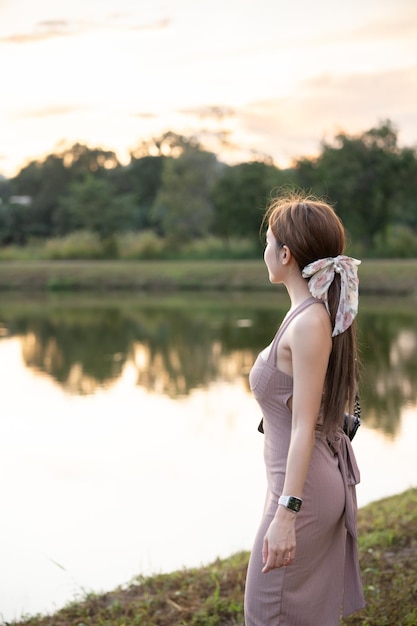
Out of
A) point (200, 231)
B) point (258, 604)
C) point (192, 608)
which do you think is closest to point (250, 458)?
point (192, 608)

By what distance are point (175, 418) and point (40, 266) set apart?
23.9 metres

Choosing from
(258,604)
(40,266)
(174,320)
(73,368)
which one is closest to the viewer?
(258,604)

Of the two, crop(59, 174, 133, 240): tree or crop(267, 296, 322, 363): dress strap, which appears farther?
crop(59, 174, 133, 240): tree

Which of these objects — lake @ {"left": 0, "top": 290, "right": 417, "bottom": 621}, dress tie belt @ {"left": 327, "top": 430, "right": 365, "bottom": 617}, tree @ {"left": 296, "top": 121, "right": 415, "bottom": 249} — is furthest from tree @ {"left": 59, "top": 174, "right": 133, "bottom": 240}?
dress tie belt @ {"left": 327, "top": 430, "right": 365, "bottom": 617}

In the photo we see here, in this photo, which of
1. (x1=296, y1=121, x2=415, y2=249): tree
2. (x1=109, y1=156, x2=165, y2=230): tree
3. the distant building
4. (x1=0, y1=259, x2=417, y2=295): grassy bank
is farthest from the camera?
(x1=109, y1=156, x2=165, y2=230): tree

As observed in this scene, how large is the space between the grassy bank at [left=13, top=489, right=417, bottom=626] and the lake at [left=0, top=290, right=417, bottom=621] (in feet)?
1.96

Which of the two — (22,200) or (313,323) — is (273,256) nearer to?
(313,323)

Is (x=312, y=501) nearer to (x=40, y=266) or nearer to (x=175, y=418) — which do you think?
(x=175, y=418)

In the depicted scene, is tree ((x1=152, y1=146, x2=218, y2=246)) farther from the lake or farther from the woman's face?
the woman's face

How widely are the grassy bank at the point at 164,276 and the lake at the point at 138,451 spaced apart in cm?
935

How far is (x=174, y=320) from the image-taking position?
19.8 metres

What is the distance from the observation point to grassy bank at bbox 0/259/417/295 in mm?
26312

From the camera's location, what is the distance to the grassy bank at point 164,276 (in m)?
26.3

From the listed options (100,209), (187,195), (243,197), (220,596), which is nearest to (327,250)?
(220,596)
